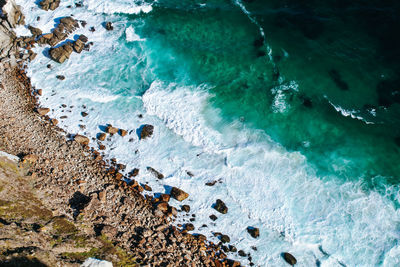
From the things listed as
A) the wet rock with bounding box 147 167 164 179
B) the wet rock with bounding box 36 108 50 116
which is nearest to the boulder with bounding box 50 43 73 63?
the wet rock with bounding box 36 108 50 116

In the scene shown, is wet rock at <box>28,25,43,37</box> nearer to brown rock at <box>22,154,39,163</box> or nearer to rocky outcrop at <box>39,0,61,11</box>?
rocky outcrop at <box>39,0,61,11</box>

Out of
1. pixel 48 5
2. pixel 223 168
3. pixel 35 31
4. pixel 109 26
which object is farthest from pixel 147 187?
pixel 48 5

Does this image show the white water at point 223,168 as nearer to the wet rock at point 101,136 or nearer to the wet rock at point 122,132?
the wet rock at point 122,132

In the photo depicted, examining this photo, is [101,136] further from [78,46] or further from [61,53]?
[78,46]

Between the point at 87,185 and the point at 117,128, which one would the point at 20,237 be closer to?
the point at 87,185

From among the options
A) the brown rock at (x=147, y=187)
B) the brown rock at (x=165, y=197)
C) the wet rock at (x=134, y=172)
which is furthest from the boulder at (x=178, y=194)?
the wet rock at (x=134, y=172)

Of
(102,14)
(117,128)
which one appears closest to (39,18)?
(102,14)

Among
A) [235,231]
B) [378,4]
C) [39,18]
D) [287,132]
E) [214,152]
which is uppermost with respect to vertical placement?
[378,4]
